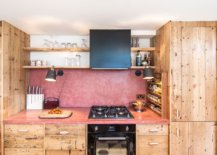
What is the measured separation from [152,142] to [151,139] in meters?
0.04

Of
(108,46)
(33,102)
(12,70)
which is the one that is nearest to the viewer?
(12,70)

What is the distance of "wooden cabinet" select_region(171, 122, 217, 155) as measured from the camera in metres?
2.59

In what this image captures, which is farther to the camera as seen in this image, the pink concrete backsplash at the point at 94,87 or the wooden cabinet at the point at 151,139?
the pink concrete backsplash at the point at 94,87

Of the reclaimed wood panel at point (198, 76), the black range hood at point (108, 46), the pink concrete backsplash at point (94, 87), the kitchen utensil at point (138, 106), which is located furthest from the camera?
the pink concrete backsplash at point (94, 87)

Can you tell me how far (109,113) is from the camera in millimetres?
2949

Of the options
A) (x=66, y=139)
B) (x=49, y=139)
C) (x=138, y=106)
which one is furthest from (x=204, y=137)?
(x=49, y=139)

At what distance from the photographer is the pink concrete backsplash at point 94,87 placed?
11.6 ft

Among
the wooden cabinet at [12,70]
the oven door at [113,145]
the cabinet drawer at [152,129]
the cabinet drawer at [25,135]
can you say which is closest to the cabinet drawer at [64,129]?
the cabinet drawer at [25,135]

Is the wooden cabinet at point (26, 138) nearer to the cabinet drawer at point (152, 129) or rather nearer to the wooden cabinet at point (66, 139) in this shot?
the wooden cabinet at point (66, 139)

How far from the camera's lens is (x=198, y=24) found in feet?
8.44

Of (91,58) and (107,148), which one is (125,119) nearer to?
(107,148)

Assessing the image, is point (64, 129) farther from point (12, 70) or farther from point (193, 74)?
point (193, 74)

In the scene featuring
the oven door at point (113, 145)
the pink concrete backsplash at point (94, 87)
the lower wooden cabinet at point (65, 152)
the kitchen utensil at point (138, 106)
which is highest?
A: the pink concrete backsplash at point (94, 87)

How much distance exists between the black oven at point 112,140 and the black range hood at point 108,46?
93cm
